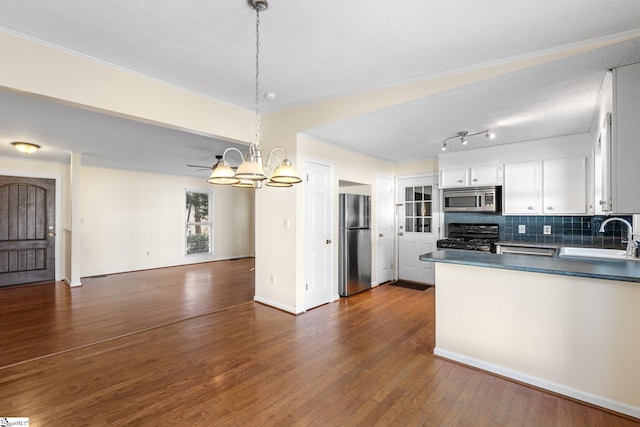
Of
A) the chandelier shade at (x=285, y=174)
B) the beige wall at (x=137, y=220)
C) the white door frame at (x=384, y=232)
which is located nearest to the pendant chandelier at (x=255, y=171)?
the chandelier shade at (x=285, y=174)

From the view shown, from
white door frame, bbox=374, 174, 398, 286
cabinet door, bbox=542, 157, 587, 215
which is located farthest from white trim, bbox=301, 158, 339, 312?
cabinet door, bbox=542, 157, 587, 215

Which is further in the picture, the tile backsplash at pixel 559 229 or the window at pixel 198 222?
the window at pixel 198 222

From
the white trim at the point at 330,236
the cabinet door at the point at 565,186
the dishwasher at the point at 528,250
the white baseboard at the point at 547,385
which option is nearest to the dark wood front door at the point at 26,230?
the white trim at the point at 330,236

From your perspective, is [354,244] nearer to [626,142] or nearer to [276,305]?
[276,305]

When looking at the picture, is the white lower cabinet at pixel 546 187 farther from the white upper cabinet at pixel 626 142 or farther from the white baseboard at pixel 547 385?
the white baseboard at pixel 547 385

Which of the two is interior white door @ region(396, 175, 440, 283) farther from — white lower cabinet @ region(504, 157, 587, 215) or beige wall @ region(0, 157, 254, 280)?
beige wall @ region(0, 157, 254, 280)

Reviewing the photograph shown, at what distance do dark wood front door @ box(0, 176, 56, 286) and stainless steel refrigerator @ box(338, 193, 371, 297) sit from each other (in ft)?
19.4

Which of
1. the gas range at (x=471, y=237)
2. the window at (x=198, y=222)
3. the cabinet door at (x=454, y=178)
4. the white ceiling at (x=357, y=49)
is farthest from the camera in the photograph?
the window at (x=198, y=222)

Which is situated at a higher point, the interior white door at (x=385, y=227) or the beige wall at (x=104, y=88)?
the beige wall at (x=104, y=88)

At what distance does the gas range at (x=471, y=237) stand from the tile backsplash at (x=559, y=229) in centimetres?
11

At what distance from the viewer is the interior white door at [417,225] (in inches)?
218

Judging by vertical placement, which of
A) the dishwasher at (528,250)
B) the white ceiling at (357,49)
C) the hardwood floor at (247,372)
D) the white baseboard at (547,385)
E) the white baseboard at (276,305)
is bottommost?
the hardwood floor at (247,372)

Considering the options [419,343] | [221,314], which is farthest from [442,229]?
[221,314]

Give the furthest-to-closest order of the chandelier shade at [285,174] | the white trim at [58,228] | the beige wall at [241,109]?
the white trim at [58,228]
the beige wall at [241,109]
the chandelier shade at [285,174]
